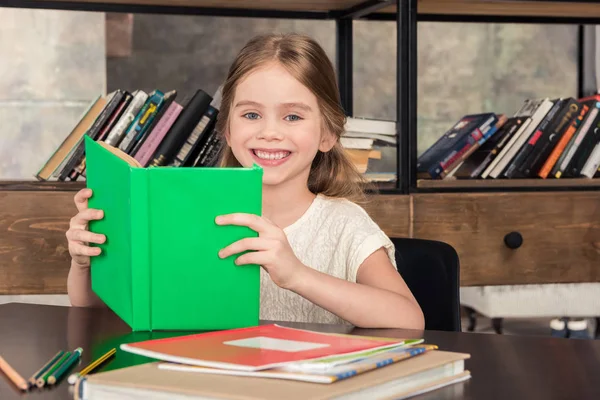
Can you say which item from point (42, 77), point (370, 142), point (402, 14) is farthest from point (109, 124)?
point (42, 77)

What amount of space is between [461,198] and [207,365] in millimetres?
1585

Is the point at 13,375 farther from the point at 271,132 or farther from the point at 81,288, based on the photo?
the point at 271,132

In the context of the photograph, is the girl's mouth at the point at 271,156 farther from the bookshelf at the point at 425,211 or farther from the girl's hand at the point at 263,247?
the bookshelf at the point at 425,211

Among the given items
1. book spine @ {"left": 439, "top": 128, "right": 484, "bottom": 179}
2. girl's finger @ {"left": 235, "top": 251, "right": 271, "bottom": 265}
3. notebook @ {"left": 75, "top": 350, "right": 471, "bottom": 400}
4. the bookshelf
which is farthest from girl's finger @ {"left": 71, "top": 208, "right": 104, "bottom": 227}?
book spine @ {"left": 439, "top": 128, "right": 484, "bottom": 179}

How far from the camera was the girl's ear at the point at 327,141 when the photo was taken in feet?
5.35

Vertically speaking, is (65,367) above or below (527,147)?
below

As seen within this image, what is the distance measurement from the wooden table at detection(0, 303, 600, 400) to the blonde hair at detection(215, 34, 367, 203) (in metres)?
0.55

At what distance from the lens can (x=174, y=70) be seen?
145 inches

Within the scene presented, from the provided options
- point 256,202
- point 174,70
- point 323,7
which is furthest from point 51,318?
point 174,70

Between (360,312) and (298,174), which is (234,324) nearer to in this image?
(360,312)

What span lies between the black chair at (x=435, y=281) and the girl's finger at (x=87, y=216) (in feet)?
1.89

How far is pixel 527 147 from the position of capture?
96.2 inches

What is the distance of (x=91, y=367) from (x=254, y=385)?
221 mm

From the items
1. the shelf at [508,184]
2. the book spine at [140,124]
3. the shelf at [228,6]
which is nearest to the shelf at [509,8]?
the shelf at [228,6]
